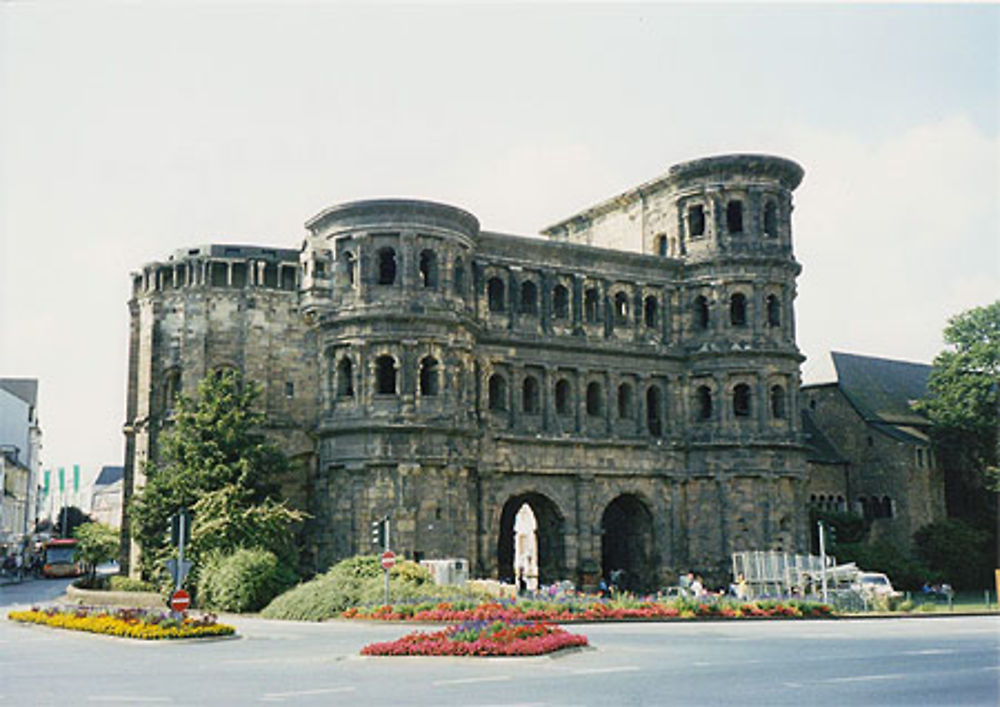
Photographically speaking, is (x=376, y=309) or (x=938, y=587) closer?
(x=376, y=309)

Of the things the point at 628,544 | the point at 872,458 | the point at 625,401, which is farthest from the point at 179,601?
the point at 872,458

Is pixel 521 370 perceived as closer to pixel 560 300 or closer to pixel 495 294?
pixel 495 294

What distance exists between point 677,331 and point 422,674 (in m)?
33.5

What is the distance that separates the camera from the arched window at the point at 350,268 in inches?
1654

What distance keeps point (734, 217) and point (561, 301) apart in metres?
9.30

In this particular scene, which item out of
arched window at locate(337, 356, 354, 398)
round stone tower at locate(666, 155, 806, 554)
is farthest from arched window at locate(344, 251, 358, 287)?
round stone tower at locate(666, 155, 806, 554)

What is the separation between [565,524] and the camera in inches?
1773

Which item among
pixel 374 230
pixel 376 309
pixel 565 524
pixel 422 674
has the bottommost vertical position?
pixel 422 674

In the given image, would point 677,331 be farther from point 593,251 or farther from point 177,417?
point 177,417

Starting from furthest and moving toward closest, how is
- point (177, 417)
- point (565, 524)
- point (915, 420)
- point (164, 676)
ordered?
point (915, 420), point (565, 524), point (177, 417), point (164, 676)

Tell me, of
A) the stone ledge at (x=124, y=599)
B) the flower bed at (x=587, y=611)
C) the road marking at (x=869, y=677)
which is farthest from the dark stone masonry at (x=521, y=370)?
the road marking at (x=869, y=677)

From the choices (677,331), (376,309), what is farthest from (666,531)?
(376,309)

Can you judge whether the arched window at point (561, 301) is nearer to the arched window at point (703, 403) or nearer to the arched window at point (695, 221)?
the arched window at point (695, 221)

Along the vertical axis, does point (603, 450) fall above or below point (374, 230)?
below
